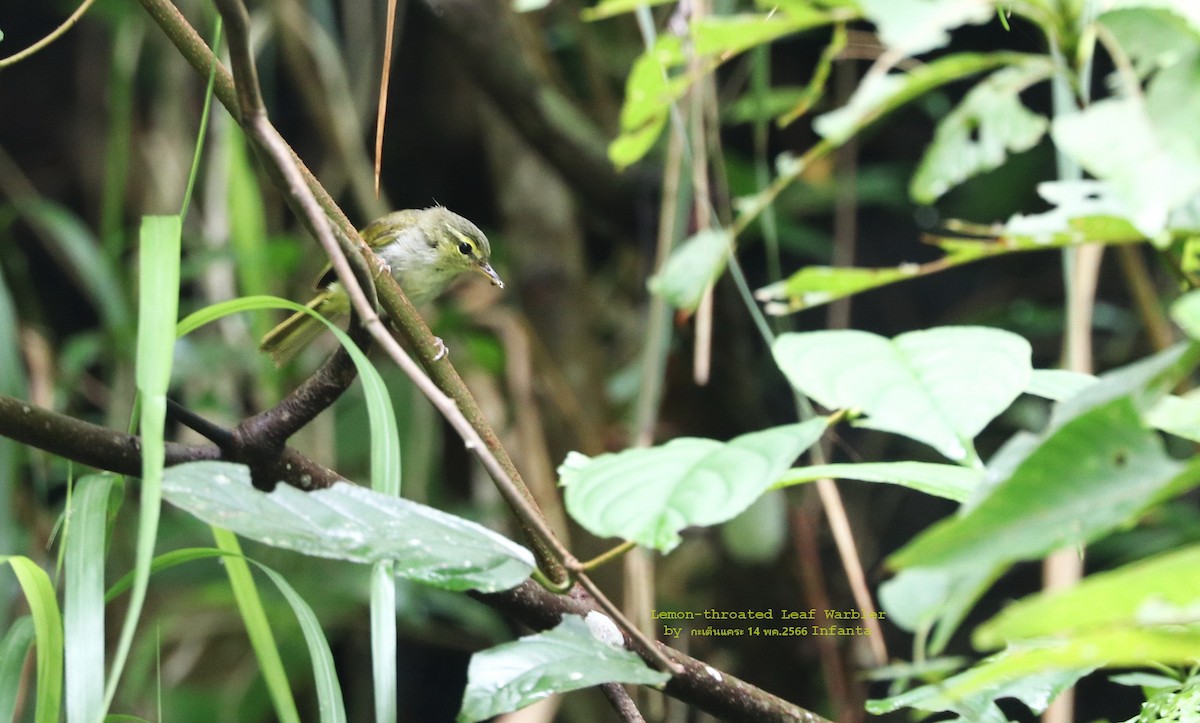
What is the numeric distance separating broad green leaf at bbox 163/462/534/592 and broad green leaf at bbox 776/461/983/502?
0.73ft

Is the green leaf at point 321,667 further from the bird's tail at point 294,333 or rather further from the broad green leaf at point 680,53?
the bird's tail at point 294,333

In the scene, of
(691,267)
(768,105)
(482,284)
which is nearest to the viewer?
(691,267)

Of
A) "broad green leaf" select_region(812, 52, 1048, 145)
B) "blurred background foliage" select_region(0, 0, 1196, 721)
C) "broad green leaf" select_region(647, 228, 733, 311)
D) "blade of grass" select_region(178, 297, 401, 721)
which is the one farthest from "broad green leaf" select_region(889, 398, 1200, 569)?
"blurred background foliage" select_region(0, 0, 1196, 721)

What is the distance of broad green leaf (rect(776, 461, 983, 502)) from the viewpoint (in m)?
0.78

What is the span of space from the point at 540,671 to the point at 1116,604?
0.42 metres

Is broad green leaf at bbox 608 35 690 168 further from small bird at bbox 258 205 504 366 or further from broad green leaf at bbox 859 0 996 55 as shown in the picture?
small bird at bbox 258 205 504 366

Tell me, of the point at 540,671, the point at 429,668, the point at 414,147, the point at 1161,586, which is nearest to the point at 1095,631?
the point at 1161,586

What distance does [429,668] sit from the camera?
411 centimetres

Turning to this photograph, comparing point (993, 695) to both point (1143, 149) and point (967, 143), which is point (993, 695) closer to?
point (1143, 149)

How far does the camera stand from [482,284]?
4.16m

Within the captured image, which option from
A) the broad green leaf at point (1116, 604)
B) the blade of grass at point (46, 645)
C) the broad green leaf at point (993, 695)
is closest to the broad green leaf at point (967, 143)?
the broad green leaf at point (993, 695)

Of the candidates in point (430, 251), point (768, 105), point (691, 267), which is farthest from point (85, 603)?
point (768, 105)

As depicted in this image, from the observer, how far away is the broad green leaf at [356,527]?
680 mm

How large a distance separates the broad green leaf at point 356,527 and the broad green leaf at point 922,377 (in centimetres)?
23
